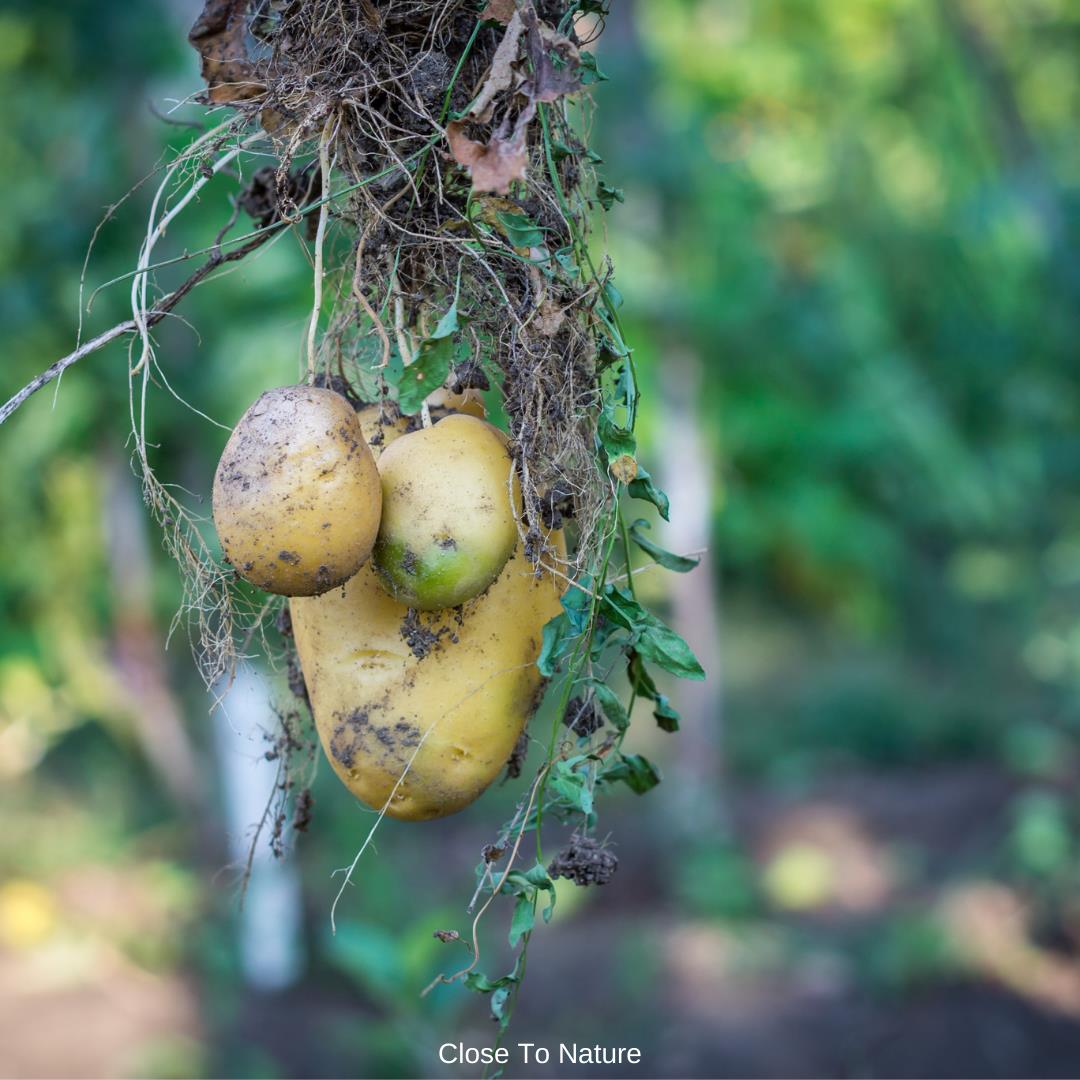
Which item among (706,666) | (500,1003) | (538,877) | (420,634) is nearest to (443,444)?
(420,634)

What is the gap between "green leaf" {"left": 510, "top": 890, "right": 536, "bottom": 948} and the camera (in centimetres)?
108

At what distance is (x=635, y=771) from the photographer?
4.17 ft

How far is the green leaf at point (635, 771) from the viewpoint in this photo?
1.26m

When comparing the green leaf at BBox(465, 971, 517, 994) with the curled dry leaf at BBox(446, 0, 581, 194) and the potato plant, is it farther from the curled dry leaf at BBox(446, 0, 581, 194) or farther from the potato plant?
the curled dry leaf at BBox(446, 0, 581, 194)

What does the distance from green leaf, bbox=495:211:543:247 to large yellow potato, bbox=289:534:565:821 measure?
337 millimetres

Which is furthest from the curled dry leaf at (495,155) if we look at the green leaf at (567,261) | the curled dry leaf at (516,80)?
the green leaf at (567,261)

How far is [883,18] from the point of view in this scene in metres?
13.2

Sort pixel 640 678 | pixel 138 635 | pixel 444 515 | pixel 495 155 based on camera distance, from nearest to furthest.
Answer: pixel 495 155 → pixel 444 515 → pixel 640 678 → pixel 138 635

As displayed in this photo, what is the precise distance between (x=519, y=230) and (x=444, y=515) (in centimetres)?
29

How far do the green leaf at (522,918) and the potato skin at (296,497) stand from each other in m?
0.36

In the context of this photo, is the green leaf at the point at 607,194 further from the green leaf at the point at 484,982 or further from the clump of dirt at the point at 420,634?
the green leaf at the point at 484,982

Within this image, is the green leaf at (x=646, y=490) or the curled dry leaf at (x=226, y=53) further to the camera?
the curled dry leaf at (x=226, y=53)

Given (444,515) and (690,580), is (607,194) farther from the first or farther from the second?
(690,580)

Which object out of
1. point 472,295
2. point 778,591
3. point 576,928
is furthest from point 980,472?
point 472,295
